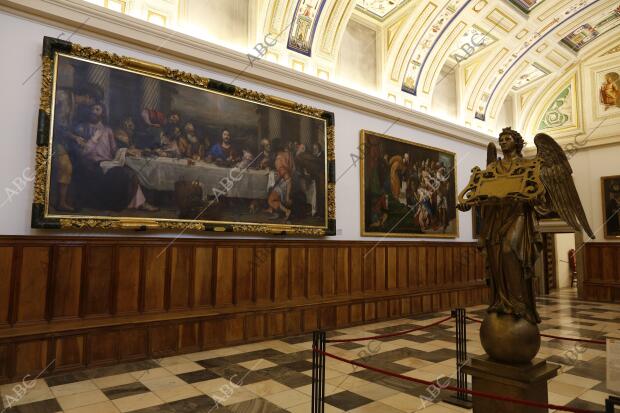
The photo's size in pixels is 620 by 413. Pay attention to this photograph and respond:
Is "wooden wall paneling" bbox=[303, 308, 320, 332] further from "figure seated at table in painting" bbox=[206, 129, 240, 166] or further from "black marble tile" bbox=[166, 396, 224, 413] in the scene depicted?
"black marble tile" bbox=[166, 396, 224, 413]

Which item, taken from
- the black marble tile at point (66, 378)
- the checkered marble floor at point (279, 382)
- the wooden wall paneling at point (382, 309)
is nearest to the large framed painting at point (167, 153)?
the black marble tile at point (66, 378)

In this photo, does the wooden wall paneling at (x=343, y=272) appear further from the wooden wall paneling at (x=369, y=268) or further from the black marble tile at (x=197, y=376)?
the black marble tile at (x=197, y=376)

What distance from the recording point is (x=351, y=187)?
9609mm

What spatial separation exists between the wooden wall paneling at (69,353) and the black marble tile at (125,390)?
1.09m

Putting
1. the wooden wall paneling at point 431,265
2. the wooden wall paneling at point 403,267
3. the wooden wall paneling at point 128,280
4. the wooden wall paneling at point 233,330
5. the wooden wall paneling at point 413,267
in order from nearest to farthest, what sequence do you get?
the wooden wall paneling at point 128,280 < the wooden wall paneling at point 233,330 < the wooden wall paneling at point 403,267 < the wooden wall paneling at point 413,267 < the wooden wall paneling at point 431,265

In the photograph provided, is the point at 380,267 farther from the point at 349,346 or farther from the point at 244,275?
the point at 244,275

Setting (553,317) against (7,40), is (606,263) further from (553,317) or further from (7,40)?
(7,40)

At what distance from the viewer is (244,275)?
25.0 feet

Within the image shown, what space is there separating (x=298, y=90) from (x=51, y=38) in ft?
14.4

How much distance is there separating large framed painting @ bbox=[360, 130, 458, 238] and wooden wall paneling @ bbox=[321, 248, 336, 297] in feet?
3.79

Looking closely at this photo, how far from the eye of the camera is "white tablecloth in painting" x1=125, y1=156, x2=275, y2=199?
21.8 feet

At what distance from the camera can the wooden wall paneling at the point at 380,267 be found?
32.4 ft

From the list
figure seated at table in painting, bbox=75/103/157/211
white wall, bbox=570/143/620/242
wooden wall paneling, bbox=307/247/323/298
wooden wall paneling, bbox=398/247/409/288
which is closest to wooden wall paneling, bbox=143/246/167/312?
figure seated at table in painting, bbox=75/103/157/211

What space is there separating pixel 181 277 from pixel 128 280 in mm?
838
